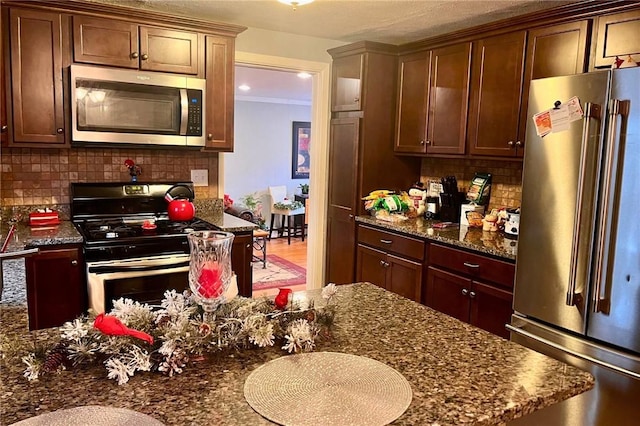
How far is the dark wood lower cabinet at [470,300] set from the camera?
262 cm

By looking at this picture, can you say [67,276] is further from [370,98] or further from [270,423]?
[370,98]

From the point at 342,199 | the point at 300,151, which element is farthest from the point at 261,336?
the point at 300,151

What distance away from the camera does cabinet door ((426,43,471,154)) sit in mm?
3275

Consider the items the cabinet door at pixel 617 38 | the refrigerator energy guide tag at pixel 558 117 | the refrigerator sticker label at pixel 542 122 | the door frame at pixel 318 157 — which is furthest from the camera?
the door frame at pixel 318 157

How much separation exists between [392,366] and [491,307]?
1.73 metres


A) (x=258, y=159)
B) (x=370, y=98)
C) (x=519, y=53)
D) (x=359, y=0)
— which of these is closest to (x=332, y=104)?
(x=370, y=98)

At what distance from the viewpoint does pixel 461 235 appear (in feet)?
9.95

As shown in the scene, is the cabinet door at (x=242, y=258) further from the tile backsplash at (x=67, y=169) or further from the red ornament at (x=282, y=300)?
the red ornament at (x=282, y=300)

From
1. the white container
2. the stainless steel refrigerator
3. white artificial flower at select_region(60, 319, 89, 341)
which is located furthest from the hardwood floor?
white artificial flower at select_region(60, 319, 89, 341)

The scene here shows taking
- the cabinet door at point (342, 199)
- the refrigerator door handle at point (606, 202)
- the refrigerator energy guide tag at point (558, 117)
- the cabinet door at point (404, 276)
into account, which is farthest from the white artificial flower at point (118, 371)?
the cabinet door at point (342, 199)

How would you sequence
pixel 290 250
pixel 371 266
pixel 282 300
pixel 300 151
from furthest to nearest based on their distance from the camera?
1. pixel 300 151
2. pixel 290 250
3. pixel 371 266
4. pixel 282 300

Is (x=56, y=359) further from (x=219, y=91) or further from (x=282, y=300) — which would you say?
(x=219, y=91)

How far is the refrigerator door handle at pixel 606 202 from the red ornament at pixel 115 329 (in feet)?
5.96

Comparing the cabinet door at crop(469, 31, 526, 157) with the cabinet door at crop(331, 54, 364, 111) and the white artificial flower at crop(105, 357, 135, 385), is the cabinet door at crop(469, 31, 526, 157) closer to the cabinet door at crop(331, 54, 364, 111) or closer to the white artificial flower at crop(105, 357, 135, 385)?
the cabinet door at crop(331, 54, 364, 111)
